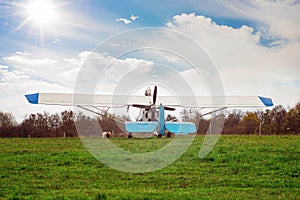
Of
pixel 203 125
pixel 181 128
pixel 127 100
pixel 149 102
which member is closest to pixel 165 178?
pixel 181 128

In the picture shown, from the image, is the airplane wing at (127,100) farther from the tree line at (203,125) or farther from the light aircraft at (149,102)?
the tree line at (203,125)

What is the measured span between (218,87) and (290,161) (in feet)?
15.8

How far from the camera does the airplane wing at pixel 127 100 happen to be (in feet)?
88.8

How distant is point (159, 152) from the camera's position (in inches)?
723

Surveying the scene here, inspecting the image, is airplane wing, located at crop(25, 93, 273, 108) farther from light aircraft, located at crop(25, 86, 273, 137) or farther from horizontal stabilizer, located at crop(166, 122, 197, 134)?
horizontal stabilizer, located at crop(166, 122, 197, 134)

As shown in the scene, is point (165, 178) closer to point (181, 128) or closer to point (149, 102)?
point (181, 128)

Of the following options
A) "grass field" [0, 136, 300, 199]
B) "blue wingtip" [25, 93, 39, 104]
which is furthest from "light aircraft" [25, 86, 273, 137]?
"grass field" [0, 136, 300, 199]

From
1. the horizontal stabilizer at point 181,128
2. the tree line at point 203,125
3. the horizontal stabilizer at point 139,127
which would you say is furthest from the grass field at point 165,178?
the tree line at point 203,125

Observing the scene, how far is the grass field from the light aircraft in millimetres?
7874

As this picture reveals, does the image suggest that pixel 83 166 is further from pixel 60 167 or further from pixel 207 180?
pixel 207 180

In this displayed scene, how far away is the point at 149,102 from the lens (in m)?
34.6

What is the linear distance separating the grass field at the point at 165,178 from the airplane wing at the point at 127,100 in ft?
29.5

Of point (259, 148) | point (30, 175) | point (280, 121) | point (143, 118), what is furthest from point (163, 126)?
point (280, 121)

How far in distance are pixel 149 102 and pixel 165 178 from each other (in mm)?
21997
